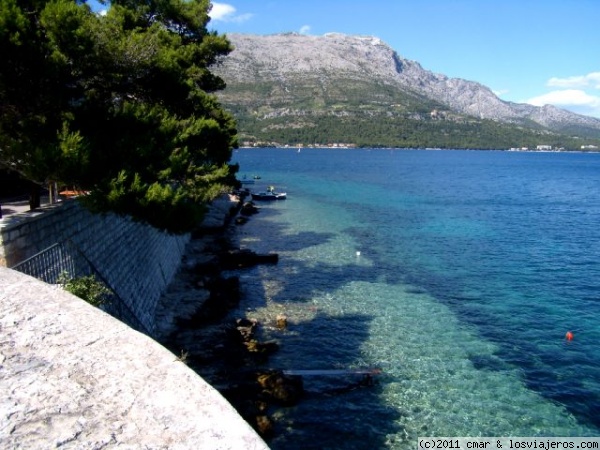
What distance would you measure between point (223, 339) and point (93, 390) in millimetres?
15655

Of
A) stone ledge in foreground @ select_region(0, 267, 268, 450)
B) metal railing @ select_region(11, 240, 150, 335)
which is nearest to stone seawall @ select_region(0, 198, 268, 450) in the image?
stone ledge in foreground @ select_region(0, 267, 268, 450)

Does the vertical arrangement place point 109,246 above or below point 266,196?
above

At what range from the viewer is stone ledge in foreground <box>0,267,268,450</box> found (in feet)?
19.8

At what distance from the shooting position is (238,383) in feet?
60.3

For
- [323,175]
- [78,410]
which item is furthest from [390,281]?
[323,175]

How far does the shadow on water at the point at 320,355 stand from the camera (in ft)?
52.0

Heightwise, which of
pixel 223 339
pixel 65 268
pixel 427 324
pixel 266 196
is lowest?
pixel 223 339

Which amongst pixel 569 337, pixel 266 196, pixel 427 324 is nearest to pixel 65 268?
pixel 427 324

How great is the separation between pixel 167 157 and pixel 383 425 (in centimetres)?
1196

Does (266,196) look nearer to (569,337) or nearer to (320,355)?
(320,355)

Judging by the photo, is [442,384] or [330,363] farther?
[330,363]

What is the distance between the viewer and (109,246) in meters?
18.0

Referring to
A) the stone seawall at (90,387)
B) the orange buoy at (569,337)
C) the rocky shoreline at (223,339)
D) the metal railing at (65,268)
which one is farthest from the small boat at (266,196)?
the stone seawall at (90,387)

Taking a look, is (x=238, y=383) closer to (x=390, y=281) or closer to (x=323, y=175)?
(x=390, y=281)
